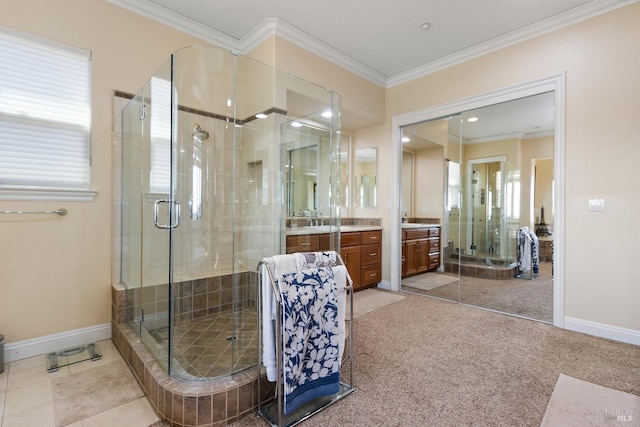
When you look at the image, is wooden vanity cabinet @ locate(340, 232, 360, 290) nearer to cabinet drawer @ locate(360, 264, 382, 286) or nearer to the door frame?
cabinet drawer @ locate(360, 264, 382, 286)

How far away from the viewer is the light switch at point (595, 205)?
Result: 2.63m

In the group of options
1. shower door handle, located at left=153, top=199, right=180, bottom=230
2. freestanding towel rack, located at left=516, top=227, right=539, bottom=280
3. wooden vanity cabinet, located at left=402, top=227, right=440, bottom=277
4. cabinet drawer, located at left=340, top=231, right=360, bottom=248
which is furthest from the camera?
wooden vanity cabinet, located at left=402, top=227, right=440, bottom=277

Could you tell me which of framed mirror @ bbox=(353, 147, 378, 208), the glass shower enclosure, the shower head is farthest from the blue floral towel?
framed mirror @ bbox=(353, 147, 378, 208)

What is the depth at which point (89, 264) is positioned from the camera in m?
2.48

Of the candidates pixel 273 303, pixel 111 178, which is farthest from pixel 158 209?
pixel 273 303

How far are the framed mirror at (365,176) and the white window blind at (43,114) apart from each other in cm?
332

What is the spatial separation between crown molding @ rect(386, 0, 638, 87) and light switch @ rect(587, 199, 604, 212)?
1.63m

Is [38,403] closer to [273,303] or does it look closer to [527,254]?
[273,303]

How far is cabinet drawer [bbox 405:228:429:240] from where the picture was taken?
14.6 ft

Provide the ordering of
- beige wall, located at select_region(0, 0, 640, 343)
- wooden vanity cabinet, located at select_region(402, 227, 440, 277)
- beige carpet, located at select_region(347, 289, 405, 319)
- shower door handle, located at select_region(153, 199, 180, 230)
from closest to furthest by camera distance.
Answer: shower door handle, located at select_region(153, 199, 180, 230)
beige wall, located at select_region(0, 0, 640, 343)
beige carpet, located at select_region(347, 289, 405, 319)
wooden vanity cabinet, located at select_region(402, 227, 440, 277)

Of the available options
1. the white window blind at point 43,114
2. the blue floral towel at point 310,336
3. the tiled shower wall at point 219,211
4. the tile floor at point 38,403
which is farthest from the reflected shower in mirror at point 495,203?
the white window blind at point 43,114

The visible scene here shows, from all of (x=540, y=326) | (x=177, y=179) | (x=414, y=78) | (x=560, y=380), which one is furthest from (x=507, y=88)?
(x=177, y=179)

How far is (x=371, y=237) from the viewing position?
4094mm

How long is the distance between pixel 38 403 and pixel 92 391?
245 millimetres
